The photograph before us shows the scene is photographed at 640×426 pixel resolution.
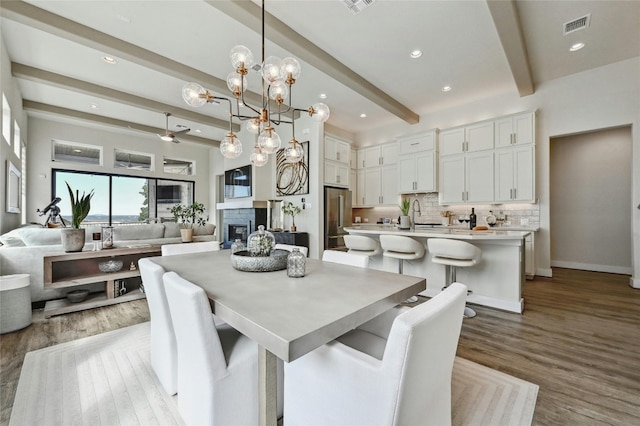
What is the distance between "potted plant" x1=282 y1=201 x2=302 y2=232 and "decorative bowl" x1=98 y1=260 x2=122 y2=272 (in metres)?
2.84

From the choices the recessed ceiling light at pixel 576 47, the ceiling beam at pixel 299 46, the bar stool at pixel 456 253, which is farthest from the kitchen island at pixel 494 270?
the recessed ceiling light at pixel 576 47

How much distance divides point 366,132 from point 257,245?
568cm

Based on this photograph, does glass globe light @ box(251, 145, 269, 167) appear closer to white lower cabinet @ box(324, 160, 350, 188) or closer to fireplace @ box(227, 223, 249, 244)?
white lower cabinet @ box(324, 160, 350, 188)

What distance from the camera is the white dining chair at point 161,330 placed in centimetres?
150

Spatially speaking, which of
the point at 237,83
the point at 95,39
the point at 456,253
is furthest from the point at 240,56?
the point at 456,253

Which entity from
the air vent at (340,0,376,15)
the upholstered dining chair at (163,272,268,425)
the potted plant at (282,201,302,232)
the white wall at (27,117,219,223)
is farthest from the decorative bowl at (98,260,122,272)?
the white wall at (27,117,219,223)

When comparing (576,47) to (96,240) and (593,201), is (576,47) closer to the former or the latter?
(593,201)

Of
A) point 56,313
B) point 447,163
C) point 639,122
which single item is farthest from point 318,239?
point 639,122

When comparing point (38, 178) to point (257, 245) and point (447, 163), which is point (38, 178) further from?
point (447, 163)

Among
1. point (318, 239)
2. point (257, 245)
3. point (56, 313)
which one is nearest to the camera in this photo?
point (257, 245)

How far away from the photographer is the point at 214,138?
7.66 metres

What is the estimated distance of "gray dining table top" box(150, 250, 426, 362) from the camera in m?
0.88

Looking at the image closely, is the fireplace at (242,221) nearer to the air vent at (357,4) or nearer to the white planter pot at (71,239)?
the white planter pot at (71,239)

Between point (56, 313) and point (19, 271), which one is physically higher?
point (19, 271)
